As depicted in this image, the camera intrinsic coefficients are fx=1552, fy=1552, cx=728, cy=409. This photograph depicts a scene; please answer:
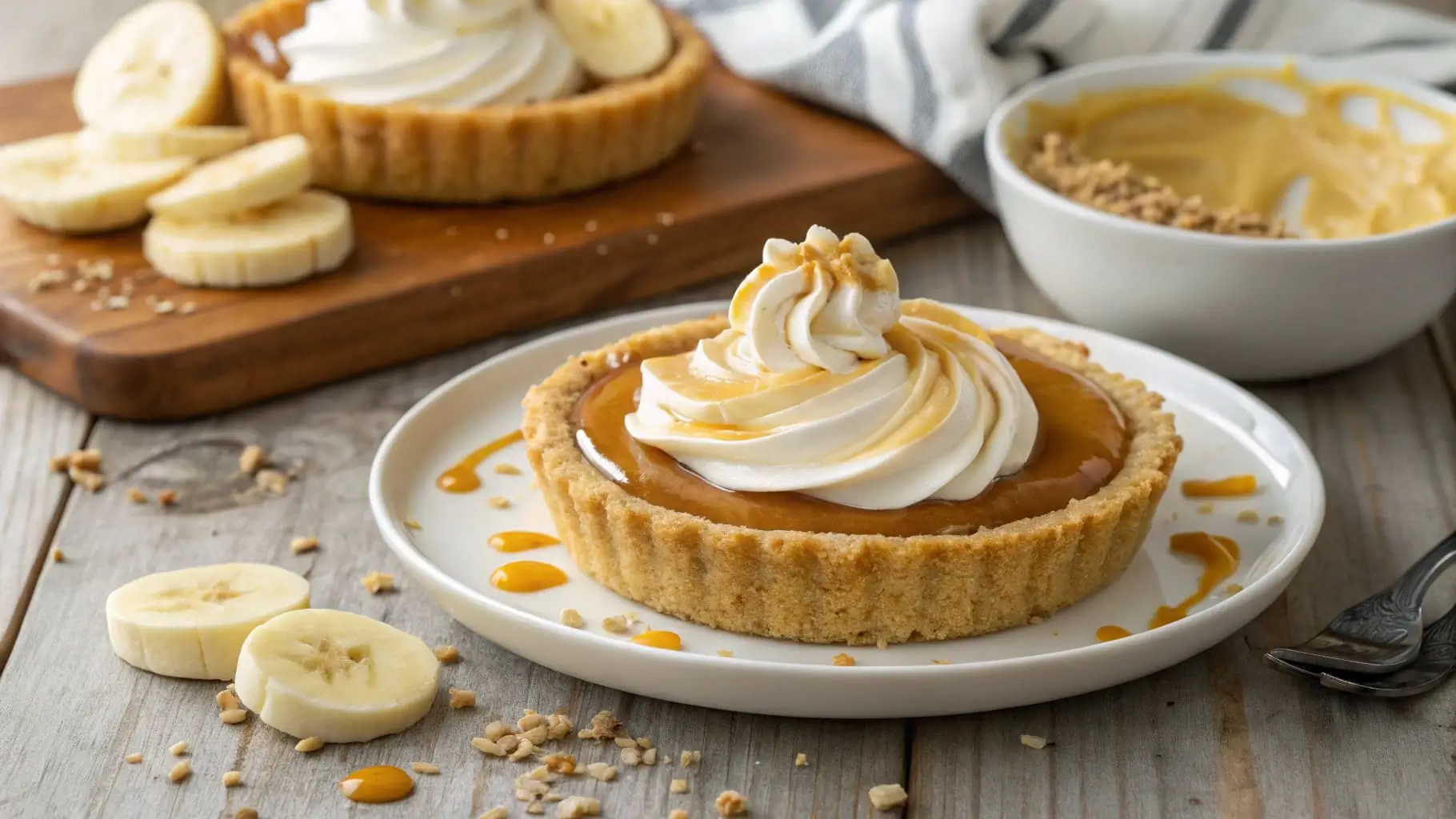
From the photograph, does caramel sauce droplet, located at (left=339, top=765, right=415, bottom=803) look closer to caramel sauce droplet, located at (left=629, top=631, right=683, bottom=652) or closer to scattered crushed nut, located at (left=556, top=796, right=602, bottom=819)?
scattered crushed nut, located at (left=556, top=796, right=602, bottom=819)

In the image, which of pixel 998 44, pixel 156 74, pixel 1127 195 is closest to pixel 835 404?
pixel 1127 195

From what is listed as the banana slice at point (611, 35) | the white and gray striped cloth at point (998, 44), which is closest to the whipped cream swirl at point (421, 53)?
the banana slice at point (611, 35)

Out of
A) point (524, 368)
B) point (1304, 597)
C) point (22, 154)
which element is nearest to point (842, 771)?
point (1304, 597)

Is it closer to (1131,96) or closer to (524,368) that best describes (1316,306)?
(1131,96)

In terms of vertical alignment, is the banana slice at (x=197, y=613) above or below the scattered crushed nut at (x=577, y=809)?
above

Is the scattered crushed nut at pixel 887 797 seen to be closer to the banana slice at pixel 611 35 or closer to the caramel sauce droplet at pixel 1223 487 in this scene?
the caramel sauce droplet at pixel 1223 487

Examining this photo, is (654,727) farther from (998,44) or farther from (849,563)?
(998,44)

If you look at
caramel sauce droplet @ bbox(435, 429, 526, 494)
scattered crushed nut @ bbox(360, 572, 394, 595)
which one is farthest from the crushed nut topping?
scattered crushed nut @ bbox(360, 572, 394, 595)
